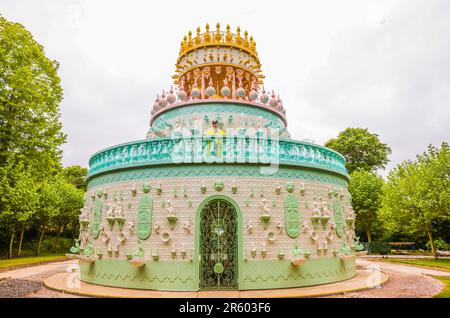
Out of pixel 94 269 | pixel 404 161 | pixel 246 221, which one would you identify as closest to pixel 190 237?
pixel 246 221

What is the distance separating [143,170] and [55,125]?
1154 centimetres

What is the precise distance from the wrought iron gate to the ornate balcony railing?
179cm

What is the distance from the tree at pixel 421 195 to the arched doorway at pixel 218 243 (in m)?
18.8

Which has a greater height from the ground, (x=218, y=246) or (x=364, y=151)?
(x=364, y=151)

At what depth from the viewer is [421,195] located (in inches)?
931

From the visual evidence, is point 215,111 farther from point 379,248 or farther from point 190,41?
point 379,248

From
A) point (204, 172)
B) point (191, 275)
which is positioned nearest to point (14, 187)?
point (204, 172)

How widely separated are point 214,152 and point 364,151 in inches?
1380

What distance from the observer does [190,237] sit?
1092 cm

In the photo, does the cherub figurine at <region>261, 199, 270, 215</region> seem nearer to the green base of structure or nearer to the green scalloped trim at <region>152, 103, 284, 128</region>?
the green base of structure

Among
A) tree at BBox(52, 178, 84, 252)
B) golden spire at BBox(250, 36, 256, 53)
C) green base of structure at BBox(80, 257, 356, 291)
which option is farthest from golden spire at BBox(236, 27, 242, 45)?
tree at BBox(52, 178, 84, 252)

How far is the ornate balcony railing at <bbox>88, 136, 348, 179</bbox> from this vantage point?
37.8 feet

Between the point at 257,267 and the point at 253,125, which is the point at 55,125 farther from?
the point at 257,267
